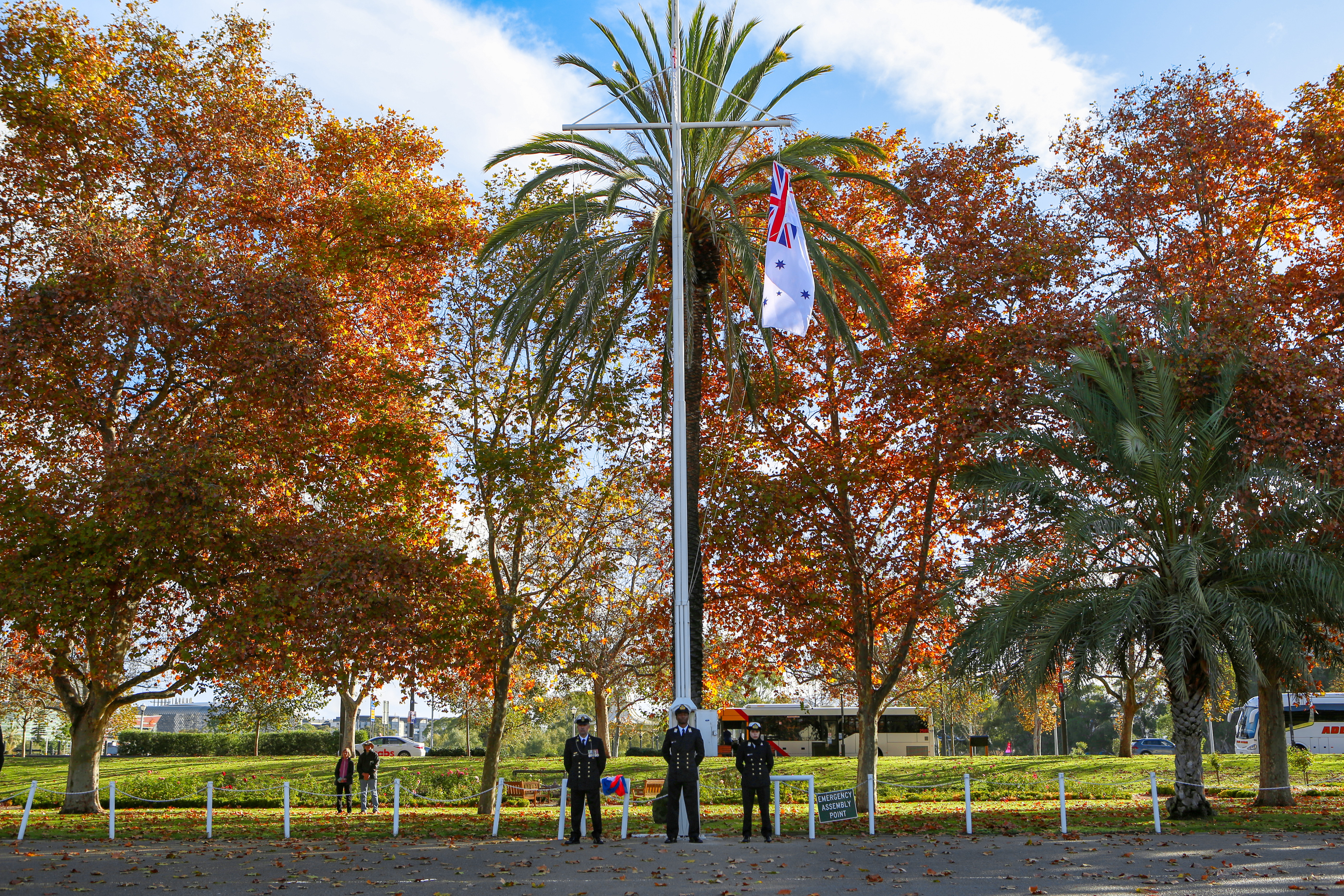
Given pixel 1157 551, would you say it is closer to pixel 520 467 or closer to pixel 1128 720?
pixel 520 467

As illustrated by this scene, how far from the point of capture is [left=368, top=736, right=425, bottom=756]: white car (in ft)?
170

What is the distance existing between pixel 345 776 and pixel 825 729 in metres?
28.5

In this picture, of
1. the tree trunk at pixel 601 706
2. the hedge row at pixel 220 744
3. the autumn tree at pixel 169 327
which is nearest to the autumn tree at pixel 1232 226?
the autumn tree at pixel 169 327

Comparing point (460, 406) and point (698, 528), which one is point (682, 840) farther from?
point (460, 406)

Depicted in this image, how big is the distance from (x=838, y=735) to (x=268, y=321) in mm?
36784

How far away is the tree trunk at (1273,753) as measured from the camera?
19.7 m

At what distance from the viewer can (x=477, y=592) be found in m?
18.7

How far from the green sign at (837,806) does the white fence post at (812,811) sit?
116mm

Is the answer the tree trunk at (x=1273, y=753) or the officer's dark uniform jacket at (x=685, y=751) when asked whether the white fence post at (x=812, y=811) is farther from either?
the tree trunk at (x=1273, y=753)

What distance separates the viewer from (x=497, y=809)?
1526 centimetres

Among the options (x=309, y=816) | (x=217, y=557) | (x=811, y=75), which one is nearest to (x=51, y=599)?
(x=217, y=557)

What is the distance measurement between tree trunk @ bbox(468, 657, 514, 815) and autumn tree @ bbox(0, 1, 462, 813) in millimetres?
4631

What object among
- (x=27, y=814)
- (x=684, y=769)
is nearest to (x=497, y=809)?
(x=684, y=769)

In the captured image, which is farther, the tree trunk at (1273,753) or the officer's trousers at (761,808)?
the tree trunk at (1273,753)
